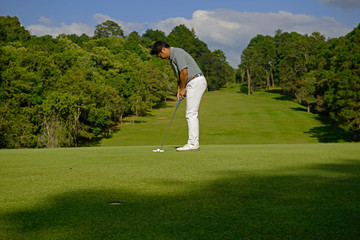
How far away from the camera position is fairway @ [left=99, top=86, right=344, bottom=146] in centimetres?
5503

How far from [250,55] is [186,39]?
2192 inches

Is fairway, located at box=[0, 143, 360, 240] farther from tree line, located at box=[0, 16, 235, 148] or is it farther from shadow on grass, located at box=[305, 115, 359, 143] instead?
shadow on grass, located at box=[305, 115, 359, 143]

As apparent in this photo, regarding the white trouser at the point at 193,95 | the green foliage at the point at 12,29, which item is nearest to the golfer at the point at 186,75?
the white trouser at the point at 193,95

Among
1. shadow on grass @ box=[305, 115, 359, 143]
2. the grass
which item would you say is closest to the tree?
shadow on grass @ box=[305, 115, 359, 143]

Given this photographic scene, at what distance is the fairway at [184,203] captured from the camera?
2.66m

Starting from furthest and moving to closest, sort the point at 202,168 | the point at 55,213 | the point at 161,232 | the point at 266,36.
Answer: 1. the point at 266,36
2. the point at 202,168
3. the point at 55,213
4. the point at 161,232

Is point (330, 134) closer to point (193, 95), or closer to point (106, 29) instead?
point (193, 95)

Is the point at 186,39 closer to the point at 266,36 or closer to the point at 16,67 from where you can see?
the point at 266,36

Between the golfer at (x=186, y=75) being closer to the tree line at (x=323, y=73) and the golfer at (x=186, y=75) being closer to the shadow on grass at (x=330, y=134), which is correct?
the tree line at (x=323, y=73)

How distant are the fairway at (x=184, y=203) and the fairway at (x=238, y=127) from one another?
4576 cm

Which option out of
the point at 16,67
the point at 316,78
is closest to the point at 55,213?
the point at 16,67

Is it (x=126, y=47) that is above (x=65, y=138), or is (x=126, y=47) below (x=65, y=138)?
above

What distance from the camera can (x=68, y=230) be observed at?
274 cm

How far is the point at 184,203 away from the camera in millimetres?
3502
